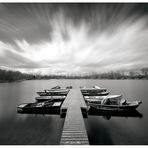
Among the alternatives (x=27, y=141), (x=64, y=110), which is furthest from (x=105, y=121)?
(x=27, y=141)

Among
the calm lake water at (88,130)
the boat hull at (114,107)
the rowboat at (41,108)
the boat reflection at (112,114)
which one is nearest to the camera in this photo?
the calm lake water at (88,130)

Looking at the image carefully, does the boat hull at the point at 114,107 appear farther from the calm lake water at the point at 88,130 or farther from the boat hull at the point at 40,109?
the boat hull at the point at 40,109

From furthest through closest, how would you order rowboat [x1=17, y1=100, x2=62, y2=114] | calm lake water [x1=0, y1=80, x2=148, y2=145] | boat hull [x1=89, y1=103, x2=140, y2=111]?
rowboat [x1=17, y1=100, x2=62, y2=114] → boat hull [x1=89, y1=103, x2=140, y2=111] → calm lake water [x1=0, y1=80, x2=148, y2=145]

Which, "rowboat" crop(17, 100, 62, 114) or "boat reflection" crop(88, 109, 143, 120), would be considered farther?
"rowboat" crop(17, 100, 62, 114)

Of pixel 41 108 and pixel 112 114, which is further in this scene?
pixel 41 108

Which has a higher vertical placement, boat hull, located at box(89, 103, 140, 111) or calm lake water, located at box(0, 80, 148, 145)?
boat hull, located at box(89, 103, 140, 111)

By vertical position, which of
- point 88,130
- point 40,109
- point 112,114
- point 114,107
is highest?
point 114,107

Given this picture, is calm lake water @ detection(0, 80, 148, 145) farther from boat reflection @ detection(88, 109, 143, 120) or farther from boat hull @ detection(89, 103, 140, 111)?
boat hull @ detection(89, 103, 140, 111)

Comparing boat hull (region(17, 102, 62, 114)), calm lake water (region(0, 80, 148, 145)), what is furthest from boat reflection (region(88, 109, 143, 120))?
boat hull (region(17, 102, 62, 114))

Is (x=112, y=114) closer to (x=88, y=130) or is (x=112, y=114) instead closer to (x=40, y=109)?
(x=88, y=130)

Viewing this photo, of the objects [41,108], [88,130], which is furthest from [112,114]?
[41,108]

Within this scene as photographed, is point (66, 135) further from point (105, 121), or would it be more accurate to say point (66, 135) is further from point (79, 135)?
point (105, 121)

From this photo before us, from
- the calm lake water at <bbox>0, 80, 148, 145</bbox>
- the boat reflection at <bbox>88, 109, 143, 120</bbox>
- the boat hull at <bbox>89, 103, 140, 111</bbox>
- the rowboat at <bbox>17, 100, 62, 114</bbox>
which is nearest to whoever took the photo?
the calm lake water at <bbox>0, 80, 148, 145</bbox>

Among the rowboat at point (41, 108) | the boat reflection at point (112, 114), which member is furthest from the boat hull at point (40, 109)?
the boat reflection at point (112, 114)
